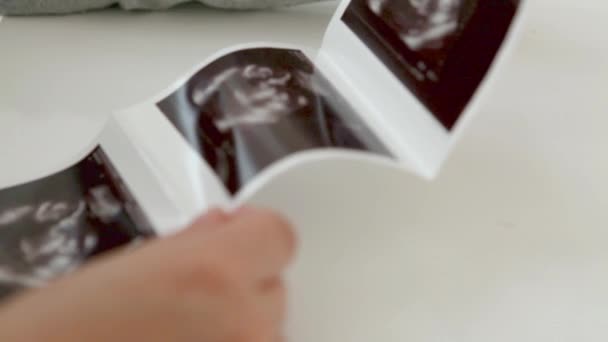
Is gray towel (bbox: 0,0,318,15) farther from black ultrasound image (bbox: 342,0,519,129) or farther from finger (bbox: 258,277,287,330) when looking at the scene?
finger (bbox: 258,277,287,330)

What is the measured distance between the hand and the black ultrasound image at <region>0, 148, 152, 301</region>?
8 centimetres

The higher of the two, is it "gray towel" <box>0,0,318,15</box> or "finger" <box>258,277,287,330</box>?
"finger" <box>258,277,287,330</box>

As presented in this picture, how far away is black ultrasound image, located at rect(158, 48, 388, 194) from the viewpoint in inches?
15.5

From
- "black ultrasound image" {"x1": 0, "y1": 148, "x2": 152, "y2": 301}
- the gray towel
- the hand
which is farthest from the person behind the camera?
the gray towel

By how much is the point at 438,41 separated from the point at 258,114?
0.11 metres

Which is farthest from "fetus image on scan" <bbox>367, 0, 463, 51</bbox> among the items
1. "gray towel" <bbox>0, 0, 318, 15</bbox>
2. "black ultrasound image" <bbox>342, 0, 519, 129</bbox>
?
"gray towel" <bbox>0, 0, 318, 15</bbox>

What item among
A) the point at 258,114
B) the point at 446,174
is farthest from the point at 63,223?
the point at 446,174

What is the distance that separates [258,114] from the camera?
0.42 m

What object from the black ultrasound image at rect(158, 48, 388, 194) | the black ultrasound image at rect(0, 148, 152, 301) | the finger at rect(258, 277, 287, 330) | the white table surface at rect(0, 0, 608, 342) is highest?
the finger at rect(258, 277, 287, 330)

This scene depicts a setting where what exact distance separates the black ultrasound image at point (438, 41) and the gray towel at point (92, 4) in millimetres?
141

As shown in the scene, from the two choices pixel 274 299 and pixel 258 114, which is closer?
pixel 274 299

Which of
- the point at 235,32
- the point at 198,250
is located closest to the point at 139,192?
the point at 198,250

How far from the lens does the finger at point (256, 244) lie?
30cm

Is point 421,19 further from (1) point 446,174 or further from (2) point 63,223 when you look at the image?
(2) point 63,223
